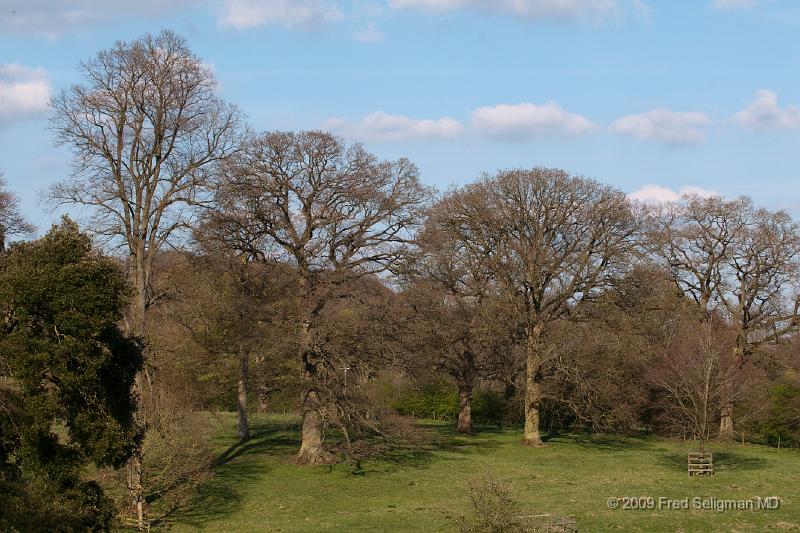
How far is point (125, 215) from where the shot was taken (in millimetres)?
31078

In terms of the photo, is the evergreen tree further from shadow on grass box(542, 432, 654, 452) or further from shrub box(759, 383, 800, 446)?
shrub box(759, 383, 800, 446)

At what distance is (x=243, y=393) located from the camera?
3700 cm

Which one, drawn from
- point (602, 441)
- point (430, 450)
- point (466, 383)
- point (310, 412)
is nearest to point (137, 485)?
point (310, 412)

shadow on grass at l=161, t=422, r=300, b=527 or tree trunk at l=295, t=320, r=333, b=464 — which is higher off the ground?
tree trunk at l=295, t=320, r=333, b=464

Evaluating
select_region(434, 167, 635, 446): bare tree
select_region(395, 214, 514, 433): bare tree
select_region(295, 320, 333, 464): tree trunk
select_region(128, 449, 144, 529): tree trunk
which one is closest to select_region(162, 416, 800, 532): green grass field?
select_region(295, 320, 333, 464): tree trunk

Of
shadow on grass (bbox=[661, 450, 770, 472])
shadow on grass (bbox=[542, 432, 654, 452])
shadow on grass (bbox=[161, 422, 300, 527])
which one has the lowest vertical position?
shadow on grass (bbox=[161, 422, 300, 527])

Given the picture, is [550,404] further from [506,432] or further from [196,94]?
[196,94]

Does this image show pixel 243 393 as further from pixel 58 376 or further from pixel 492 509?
pixel 492 509

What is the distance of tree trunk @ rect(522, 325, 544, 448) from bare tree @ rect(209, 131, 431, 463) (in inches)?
424

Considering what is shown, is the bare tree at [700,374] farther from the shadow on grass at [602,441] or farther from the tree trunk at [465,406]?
the tree trunk at [465,406]

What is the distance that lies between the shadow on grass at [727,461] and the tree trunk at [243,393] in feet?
62.7

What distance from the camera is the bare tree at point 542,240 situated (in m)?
41.8

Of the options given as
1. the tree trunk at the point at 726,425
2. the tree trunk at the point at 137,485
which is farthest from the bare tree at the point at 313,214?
the tree trunk at the point at 726,425

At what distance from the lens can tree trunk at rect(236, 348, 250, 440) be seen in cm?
3497
